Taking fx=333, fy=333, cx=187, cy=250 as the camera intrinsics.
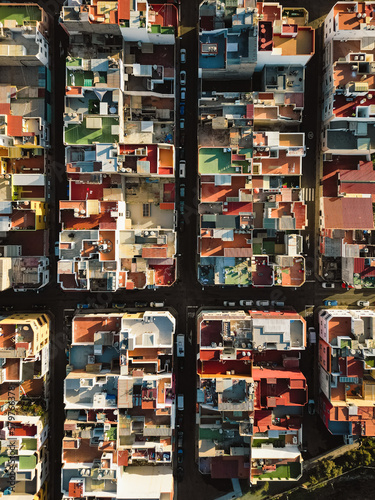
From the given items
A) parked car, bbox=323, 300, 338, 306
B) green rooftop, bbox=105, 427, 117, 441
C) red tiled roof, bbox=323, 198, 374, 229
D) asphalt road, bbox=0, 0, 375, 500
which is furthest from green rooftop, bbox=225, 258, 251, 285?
green rooftop, bbox=105, 427, 117, 441

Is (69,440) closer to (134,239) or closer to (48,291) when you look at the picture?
(48,291)

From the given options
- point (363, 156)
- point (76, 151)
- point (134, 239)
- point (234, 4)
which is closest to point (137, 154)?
point (76, 151)

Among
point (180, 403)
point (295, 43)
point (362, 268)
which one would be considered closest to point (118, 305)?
point (180, 403)

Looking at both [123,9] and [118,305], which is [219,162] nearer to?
[123,9]

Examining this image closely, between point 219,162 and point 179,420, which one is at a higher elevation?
point 219,162

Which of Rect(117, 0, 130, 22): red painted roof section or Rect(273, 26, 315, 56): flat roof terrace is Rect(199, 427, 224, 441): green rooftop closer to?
Rect(273, 26, 315, 56): flat roof terrace

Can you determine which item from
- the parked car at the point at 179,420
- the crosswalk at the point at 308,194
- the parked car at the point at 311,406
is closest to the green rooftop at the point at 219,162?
the crosswalk at the point at 308,194

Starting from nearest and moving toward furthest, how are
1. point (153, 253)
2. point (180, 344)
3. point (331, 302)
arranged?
point (153, 253) < point (180, 344) < point (331, 302)
